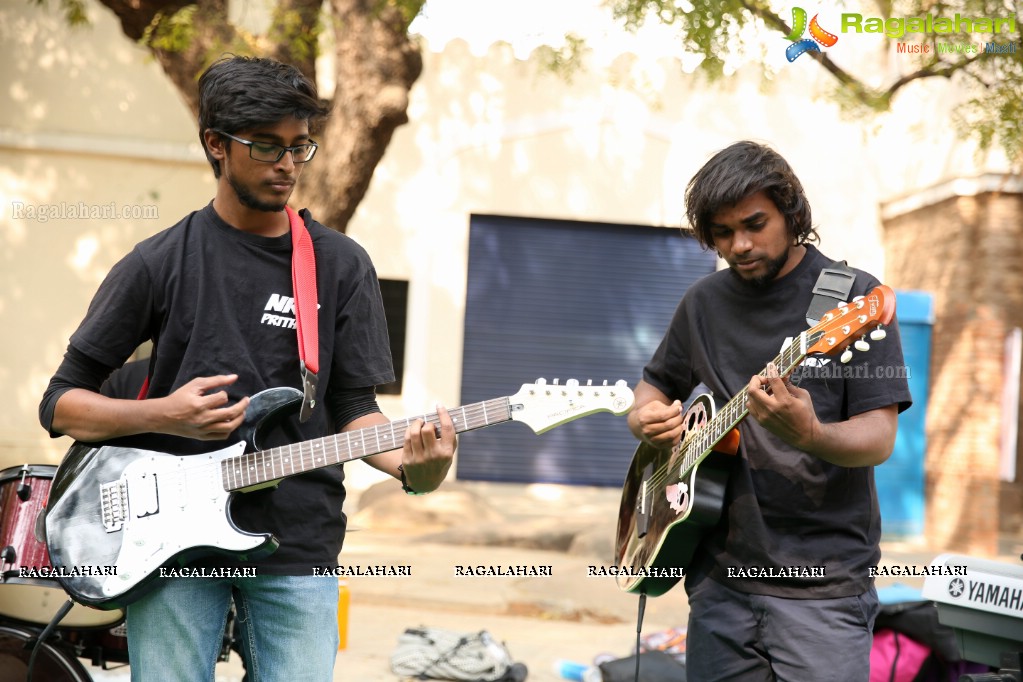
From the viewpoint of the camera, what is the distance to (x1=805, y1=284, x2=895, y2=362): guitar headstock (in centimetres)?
286

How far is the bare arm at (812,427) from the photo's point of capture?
283 centimetres

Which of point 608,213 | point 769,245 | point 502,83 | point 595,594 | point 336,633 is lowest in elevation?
point 595,594

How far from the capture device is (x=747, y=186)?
315 cm

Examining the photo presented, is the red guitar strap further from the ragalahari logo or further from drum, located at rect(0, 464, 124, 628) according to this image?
the ragalahari logo

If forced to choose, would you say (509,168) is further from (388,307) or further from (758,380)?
(758,380)

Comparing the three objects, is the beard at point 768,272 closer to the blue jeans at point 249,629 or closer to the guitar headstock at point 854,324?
the guitar headstock at point 854,324

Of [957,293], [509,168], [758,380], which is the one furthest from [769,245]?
[509,168]

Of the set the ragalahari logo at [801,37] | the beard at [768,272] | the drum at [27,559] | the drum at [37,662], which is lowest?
the drum at [37,662]

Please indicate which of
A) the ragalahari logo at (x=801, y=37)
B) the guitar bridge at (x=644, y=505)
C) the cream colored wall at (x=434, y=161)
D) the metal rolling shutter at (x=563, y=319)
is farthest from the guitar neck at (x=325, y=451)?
the metal rolling shutter at (x=563, y=319)

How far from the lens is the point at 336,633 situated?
2.86 metres

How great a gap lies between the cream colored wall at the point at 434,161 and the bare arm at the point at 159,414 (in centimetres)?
1051

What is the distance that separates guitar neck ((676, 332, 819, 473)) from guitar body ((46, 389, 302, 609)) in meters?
1.23

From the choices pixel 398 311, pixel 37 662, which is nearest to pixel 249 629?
pixel 37 662

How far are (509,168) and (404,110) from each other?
242 inches
